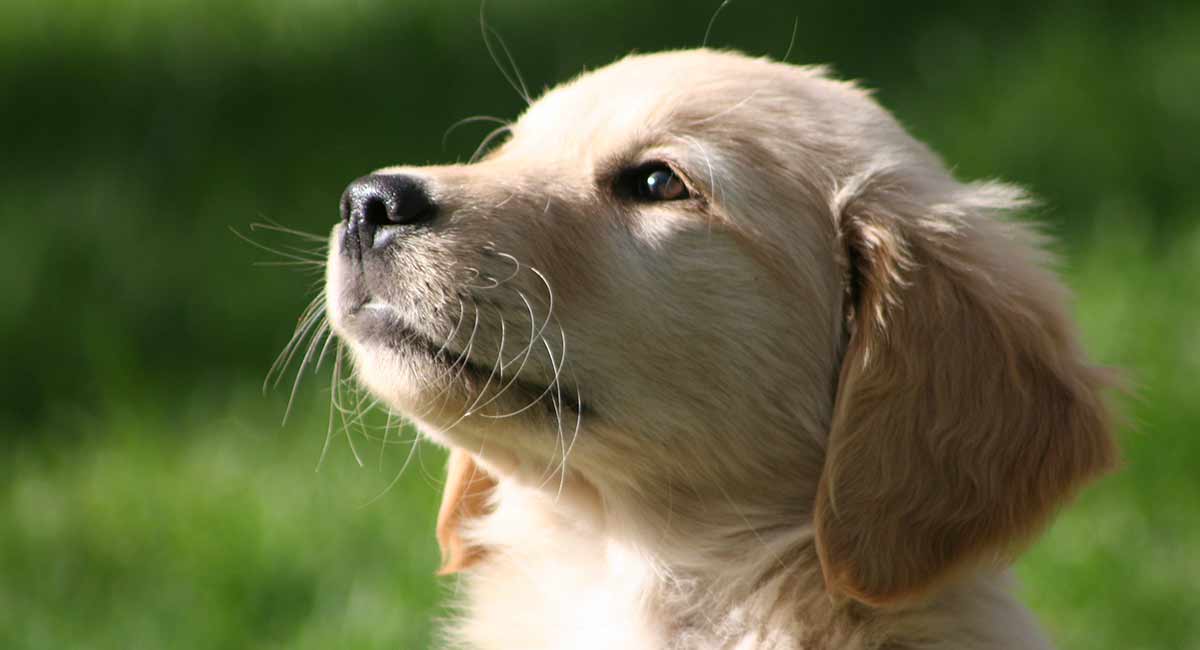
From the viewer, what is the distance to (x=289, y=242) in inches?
281

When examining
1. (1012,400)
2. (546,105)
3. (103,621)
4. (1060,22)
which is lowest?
(103,621)

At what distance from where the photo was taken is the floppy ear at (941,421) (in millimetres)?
3088

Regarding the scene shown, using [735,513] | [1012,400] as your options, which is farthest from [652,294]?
[1012,400]

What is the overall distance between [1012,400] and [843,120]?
0.72 m

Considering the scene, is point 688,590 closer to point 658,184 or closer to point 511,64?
point 658,184

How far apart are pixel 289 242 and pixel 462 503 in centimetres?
359

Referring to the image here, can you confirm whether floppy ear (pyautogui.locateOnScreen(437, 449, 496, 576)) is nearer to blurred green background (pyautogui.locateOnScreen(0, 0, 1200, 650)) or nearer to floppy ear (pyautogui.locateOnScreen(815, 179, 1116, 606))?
blurred green background (pyautogui.locateOnScreen(0, 0, 1200, 650))

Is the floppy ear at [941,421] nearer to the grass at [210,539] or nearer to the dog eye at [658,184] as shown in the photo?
the dog eye at [658,184]

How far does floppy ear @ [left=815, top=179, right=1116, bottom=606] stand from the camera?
3088 millimetres

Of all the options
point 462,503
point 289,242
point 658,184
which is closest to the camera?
point 658,184

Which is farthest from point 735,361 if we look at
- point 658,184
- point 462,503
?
point 462,503

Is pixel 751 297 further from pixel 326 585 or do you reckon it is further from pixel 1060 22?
pixel 1060 22

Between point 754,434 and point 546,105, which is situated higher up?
point 546,105

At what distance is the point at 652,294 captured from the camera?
3.21m
